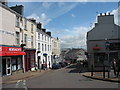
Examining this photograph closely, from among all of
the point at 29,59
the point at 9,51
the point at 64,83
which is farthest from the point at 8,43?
the point at 64,83

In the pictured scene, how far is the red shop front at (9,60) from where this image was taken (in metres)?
18.3

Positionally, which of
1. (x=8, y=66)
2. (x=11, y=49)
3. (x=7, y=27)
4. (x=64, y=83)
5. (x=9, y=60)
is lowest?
(x=64, y=83)

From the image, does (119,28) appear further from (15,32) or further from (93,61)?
(15,32)

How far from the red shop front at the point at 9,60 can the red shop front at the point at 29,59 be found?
82.3 inches

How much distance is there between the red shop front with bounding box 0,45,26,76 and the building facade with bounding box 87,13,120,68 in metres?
10.0

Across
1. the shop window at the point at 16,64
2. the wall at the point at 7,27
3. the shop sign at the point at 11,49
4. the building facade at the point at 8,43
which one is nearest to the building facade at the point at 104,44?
the shop window at the point at 16,64

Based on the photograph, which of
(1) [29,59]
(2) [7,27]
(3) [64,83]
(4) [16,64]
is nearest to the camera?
(3) [64,83]

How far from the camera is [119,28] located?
2848 centimetres

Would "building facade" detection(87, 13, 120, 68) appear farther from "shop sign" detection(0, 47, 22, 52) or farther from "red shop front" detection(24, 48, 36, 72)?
"shop sign" detection(0, 47, 22, 52)

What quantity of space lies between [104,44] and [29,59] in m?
11.2

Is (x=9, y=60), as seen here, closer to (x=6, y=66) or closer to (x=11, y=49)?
(x=6, y=66)

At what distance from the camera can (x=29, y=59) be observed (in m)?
27.2

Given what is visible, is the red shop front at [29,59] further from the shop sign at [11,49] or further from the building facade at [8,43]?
the shop sign at [11,49]

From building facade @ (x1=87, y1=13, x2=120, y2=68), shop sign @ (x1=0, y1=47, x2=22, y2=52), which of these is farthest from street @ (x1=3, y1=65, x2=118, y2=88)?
building facade @ (x1=87, y1=13, x2=120, y2=68)
